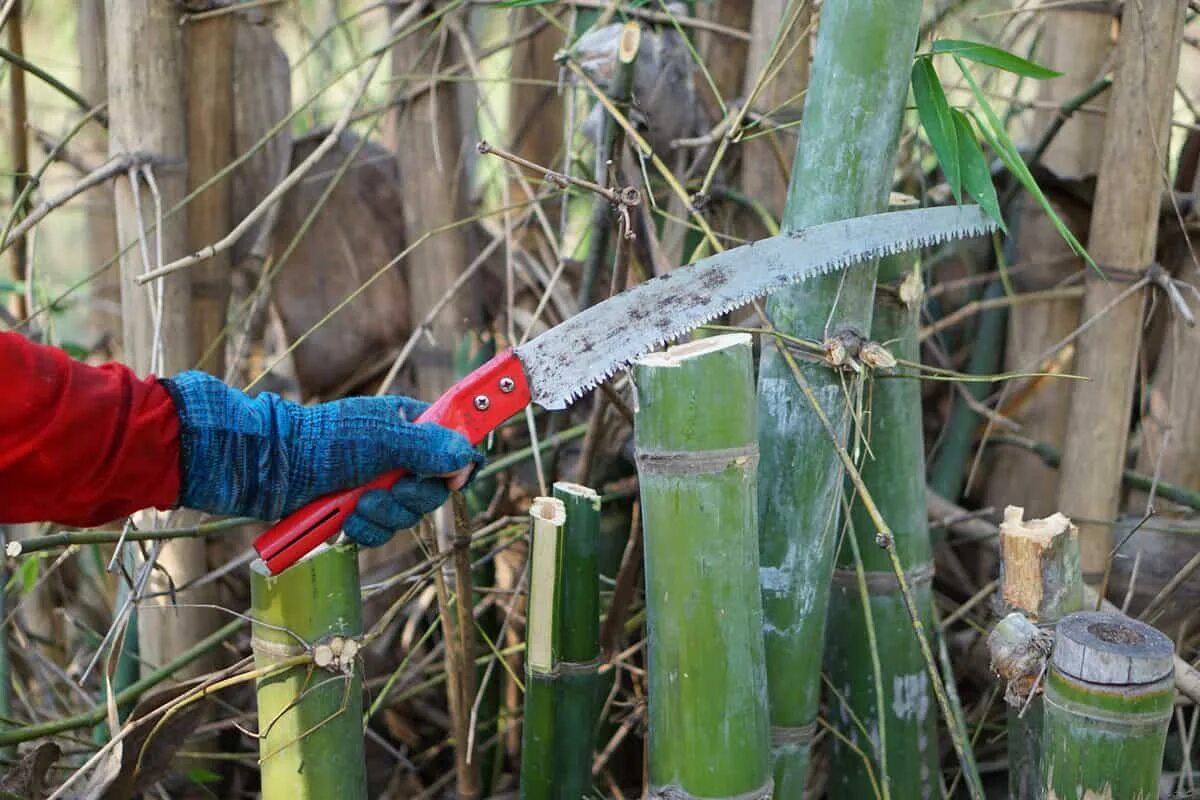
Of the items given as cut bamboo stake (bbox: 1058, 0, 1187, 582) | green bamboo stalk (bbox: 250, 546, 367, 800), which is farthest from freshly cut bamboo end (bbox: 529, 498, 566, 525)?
cut bamboo stake (bbox: 1058, 0, 1187, 582)

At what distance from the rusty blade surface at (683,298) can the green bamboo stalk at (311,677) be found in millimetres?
332

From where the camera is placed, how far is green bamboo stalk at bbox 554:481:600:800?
5.01 feet

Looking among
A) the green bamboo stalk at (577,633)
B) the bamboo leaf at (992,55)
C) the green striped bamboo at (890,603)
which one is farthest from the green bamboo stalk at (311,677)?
the bamboo leaf at (992,55)

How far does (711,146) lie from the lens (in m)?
2.12

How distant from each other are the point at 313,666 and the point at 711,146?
1209 mm

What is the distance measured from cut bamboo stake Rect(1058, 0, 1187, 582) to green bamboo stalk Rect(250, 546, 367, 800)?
1257 mm

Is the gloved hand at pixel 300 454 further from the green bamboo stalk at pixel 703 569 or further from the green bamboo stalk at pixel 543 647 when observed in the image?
the green bamboo stalk at pixel 703 569

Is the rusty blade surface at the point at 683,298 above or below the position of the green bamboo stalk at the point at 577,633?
above

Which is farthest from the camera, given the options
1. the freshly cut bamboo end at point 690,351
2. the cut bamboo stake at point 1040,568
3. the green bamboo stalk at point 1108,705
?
the cut bamboo stake at point 1040,568

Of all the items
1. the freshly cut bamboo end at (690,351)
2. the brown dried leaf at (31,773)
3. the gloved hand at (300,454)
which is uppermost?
the freshly cut bamboo end at (690,351)

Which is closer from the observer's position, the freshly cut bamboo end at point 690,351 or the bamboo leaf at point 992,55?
the freshly cut bamboo end at point 690,351

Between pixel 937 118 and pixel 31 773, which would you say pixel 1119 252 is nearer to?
pixel 937 118

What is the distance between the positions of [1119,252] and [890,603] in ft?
2.31

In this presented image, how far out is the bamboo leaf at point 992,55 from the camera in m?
1.49
